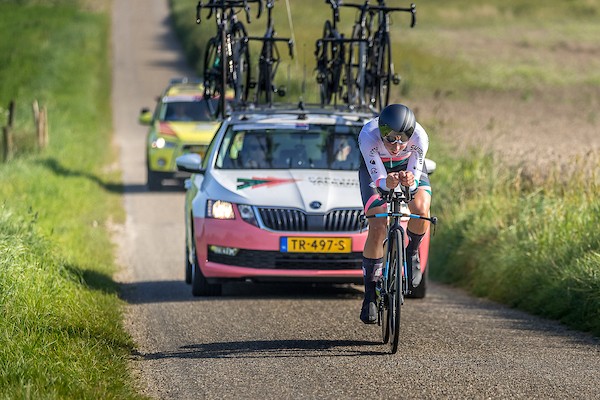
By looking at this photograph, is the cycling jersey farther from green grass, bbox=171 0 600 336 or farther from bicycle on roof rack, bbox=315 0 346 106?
bicycle on roof rack, bbox=315 0 346 106

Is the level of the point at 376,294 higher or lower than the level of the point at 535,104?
higher

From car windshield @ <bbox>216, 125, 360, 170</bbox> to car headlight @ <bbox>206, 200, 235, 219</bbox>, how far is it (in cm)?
82

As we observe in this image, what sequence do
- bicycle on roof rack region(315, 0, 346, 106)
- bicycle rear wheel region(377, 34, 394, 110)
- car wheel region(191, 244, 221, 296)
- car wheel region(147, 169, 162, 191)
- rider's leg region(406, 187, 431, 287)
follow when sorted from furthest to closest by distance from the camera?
1. car wheel region(147, 169, 162, 191)
2. bicycle on roof rack region(315, 0, 346, 106)
3. bicycle rear wheel region(377, 34, 394, 110)
4. car wheel region(191, 244, 221, 296)
5. rider's leg region(406, 187, 431, 287)

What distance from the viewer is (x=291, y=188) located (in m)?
12.1

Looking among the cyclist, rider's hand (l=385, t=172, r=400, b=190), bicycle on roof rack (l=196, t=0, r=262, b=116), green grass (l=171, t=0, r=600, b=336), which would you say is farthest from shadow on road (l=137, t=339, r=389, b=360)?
bicycle on roof rack (l=196, t=0, r=262, b=116)

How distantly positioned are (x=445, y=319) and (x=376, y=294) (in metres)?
1.47

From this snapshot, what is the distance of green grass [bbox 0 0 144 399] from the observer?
26.1ft

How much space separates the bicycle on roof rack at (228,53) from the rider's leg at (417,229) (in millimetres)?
5413

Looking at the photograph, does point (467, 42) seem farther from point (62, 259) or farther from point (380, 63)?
point (62, 259)

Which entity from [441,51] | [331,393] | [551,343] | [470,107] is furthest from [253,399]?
[441,51]

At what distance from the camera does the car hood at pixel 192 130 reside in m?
23.5

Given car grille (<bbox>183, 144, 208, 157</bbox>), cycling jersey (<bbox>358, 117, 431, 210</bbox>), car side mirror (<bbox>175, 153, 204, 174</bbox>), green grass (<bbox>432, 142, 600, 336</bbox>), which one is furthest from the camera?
car grille (<bbox>183, 144, 208, 157</bbox>)

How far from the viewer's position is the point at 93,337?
943 centimetres

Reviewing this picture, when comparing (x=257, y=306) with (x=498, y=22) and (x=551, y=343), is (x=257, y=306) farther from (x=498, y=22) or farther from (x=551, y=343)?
(x=498, y=22)
